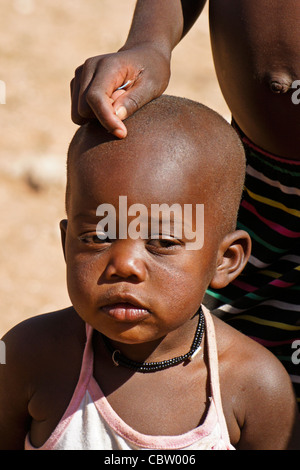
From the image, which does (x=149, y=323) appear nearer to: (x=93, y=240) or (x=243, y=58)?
(x=93, y=240)

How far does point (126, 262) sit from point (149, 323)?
177mm

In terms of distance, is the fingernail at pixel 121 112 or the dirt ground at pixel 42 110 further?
the dirt ground at pixel 42 110

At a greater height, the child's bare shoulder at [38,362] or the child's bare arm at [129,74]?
the child's bare arm at [129,74]

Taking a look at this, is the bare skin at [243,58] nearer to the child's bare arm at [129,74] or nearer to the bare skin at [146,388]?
the child's bare arm at [129,74]

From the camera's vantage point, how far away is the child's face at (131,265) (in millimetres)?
1817

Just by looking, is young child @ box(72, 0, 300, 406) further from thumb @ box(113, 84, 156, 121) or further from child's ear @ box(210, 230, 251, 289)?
child's ear @ box(210, 230, 251, 289)

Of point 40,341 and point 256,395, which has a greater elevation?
point 40,341

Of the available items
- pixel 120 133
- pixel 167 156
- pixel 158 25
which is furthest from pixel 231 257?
pixel 158 25

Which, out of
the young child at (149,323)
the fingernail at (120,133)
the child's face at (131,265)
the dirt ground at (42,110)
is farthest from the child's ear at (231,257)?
the dirt ground at (42,110)

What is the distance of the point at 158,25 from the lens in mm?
2236
